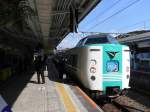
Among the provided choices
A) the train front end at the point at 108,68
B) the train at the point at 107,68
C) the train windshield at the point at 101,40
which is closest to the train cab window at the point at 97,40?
the train windshield at the point at 101,40

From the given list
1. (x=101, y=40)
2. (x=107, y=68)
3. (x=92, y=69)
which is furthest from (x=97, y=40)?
(x=107, y=68)

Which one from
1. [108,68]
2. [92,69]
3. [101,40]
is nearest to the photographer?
[108,68]

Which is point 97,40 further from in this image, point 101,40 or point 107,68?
point 107,68

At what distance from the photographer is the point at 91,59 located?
14.8 m

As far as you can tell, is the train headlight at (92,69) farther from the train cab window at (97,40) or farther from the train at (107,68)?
the train cab window at (97,40)

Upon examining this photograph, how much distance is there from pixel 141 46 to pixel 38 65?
5790 mm

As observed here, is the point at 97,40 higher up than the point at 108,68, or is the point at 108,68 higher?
the point at 97,40

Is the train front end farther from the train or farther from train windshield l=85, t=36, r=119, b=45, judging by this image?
train windshield l=85, t=36, r=119, b=45

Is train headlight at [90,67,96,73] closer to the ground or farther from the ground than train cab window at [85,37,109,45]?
closer to the ground

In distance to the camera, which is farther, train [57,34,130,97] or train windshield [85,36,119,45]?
train windshield [85,36,119,45]

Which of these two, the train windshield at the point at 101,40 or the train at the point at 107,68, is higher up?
the train windshield at the point at 101,40

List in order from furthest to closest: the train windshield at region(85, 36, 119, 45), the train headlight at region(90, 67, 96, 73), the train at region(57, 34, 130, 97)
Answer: the train windshield at region(85, 36, 119, 45) → the train headlight at region(90, 67, 96, 73) → the train at region(57, 34, 130, 97)

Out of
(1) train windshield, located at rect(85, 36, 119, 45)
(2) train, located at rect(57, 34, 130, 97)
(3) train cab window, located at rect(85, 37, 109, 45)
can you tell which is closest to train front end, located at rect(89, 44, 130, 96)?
(2) train, located at rect(57, 34, 130, 97)

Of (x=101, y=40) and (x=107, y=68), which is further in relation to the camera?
(x=101, y=40)
